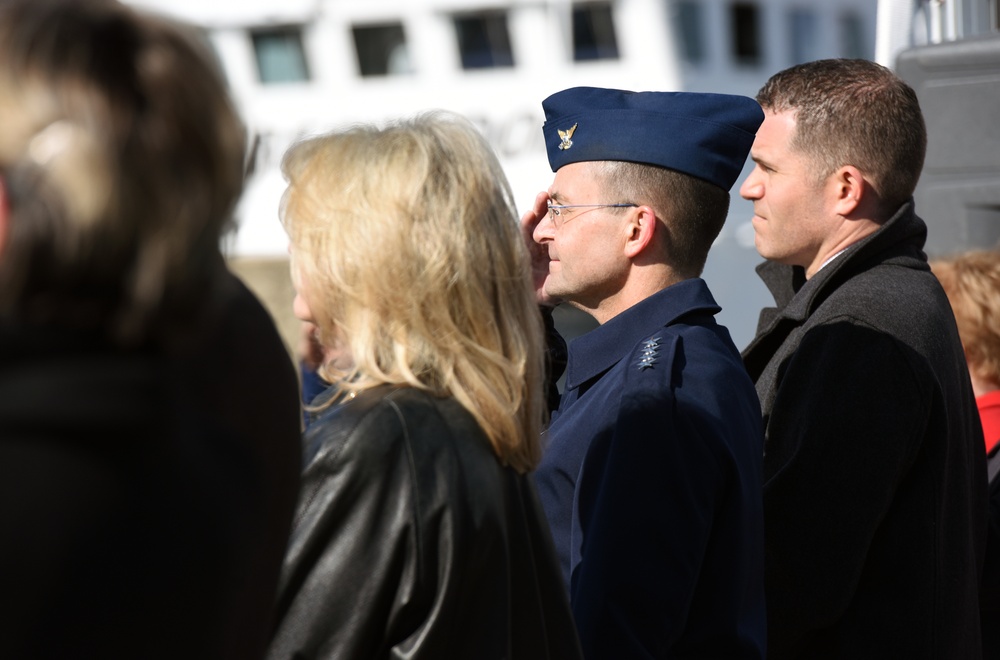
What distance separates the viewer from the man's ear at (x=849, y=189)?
2.51 m

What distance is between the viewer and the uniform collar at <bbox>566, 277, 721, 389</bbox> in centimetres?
212

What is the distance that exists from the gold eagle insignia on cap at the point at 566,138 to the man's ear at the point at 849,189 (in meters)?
0.57

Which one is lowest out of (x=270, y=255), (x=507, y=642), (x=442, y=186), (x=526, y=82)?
(x=270, y=255)

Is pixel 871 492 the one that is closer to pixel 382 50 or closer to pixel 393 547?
pixel 393 547

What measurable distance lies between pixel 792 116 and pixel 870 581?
3.17 ft

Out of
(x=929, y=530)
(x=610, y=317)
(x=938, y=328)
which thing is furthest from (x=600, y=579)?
(x=938, y=328)

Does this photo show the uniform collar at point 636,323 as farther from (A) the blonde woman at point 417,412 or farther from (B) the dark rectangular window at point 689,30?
(B) the dark rectangular window at point 689,30

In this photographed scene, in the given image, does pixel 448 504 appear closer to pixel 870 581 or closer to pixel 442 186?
pixel 442 186

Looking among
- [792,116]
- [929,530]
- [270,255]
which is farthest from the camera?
[270,255]

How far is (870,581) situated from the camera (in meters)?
2.24

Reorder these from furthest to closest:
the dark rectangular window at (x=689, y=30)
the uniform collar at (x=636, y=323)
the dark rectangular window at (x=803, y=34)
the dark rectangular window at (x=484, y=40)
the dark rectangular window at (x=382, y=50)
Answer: the dark rectangular window at (x=803, y=34)
the dark rectangular window at (x=382, y=50)
the dark rectangular window at (x=484, y=40)
the dark rectangular window at (x=689, y=30)
the uniform collar at (x=636, y=323)

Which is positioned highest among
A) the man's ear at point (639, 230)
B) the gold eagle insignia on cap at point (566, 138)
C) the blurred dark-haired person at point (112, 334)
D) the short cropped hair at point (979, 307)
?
the blurred dark-haired person at point (112, 334)

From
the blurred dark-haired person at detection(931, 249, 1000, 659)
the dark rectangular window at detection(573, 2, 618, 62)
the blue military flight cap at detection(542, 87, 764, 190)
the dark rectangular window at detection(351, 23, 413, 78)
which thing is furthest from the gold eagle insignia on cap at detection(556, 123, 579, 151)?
the dark rectangular window at detection(351, 23, 413, 78)

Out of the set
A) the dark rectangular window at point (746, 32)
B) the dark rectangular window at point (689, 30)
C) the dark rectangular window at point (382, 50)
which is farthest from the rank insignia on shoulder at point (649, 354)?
the dark rectangular window at point (382, 50)
